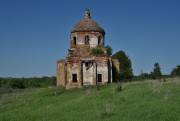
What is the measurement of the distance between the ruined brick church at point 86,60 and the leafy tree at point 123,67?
96cm

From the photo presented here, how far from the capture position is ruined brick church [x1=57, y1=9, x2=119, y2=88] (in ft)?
125

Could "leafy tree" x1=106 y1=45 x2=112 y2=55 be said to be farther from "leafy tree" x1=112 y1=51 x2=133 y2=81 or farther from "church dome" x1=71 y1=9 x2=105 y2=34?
"church dome" x1=71 y1=9 x2=105 y2=34

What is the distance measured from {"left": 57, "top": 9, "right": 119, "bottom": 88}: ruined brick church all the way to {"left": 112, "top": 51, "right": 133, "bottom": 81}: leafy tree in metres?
0.96

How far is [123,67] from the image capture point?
141 ft

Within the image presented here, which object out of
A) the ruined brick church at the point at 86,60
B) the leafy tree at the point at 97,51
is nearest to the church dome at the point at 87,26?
the ruined brick church at the point at 86,60

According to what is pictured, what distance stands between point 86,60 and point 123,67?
6384 millimetres

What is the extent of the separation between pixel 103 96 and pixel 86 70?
64.0ft

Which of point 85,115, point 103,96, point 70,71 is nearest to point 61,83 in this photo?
point 70,71

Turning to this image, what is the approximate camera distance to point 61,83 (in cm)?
4047

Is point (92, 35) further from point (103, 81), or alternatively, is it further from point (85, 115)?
point (85, 115)

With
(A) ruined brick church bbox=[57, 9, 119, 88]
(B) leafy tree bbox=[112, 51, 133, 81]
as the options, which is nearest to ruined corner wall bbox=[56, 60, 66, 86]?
(A) ruined brick church bbox=[57, 9, 119, 88]

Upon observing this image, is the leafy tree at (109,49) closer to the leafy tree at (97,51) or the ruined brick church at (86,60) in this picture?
the ruined brick church at (86,60)

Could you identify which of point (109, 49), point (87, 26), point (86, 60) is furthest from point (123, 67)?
point (87, 26)

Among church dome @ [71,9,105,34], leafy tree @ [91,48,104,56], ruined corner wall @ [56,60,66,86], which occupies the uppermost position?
church dome @ [71,9,105,34]
